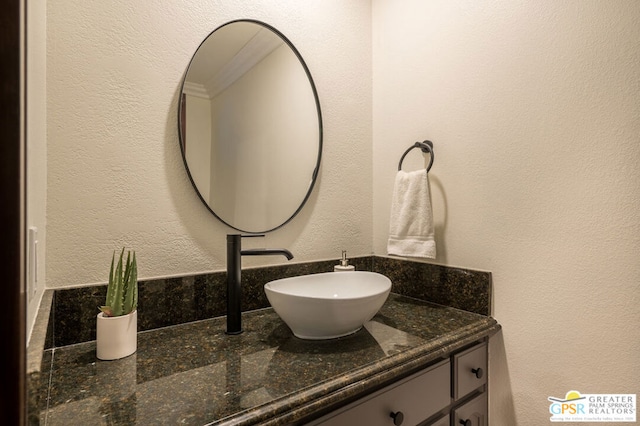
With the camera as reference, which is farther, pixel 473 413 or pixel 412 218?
pixel 412 218

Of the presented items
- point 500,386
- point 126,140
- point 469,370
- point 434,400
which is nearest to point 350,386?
point 434,400

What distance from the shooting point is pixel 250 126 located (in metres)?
1.21

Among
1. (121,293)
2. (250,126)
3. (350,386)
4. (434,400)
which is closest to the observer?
(350,386)

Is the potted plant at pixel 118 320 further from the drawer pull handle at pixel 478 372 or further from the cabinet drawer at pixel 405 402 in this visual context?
the drawer pull handle at pixel 478 372

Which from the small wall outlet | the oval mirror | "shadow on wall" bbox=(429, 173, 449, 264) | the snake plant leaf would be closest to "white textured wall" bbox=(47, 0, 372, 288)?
the oval mirror

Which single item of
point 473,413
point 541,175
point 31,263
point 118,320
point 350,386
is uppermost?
point 541,175

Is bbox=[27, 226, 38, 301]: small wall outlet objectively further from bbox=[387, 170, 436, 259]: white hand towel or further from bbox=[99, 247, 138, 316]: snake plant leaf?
bbox=[387, 170, 436, 259]: white hand towel

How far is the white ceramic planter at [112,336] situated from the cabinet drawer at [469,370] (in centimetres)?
91

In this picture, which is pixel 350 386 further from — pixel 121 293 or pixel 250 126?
pixel 250 126

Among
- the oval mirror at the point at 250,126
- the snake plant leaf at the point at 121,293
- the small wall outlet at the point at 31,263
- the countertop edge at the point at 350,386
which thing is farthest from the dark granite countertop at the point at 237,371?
the oval mirror at the point at 250,126

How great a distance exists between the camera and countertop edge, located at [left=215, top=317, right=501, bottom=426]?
0.60m

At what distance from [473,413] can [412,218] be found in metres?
0.67

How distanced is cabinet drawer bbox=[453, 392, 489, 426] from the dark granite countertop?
0.77 ft

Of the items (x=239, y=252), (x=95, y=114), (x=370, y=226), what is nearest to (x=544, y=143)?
(x=370, y=226)
